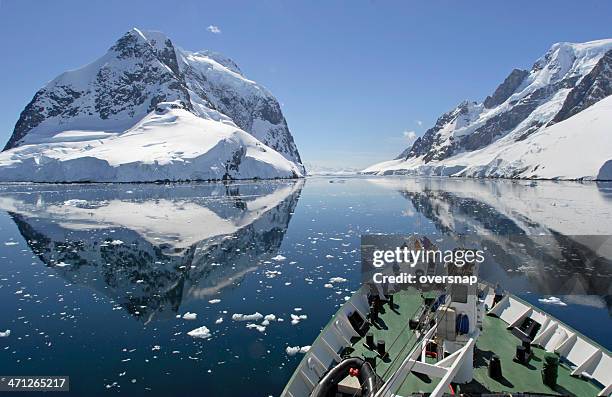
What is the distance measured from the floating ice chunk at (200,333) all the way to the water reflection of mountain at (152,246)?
2.90 metres

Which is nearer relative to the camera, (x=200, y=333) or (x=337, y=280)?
(x=200, y=333)

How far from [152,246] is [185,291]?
12.6 metres

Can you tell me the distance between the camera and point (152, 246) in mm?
32438

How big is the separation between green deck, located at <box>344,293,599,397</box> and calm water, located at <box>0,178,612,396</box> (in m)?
3.15

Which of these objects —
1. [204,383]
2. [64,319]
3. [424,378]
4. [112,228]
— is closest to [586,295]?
[424,378]

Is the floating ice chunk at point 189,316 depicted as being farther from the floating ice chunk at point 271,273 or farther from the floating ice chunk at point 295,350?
the floating ice chunk at point 271,273

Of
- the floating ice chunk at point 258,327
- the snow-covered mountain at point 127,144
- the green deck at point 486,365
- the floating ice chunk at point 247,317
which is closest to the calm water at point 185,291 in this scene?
the floating ice chunk at point 258,327

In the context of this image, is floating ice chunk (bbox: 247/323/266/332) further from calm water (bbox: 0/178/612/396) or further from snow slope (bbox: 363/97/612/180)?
snow slope (bbox: 363/97/612/180)

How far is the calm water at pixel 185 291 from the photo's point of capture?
13070mm

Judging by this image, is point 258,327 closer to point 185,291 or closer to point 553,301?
point 185,291

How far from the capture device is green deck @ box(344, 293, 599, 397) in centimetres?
1014

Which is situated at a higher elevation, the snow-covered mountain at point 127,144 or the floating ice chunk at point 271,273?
the snow-covered mountain at point 127,144

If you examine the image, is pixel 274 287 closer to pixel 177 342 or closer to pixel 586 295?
pixel 177 342

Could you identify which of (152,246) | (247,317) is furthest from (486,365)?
(152,246)
